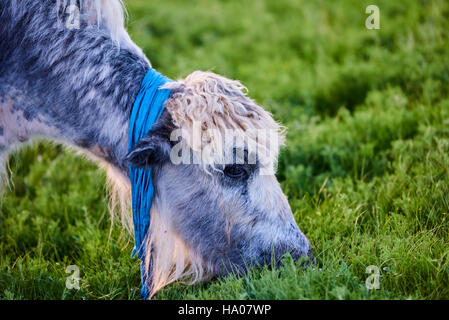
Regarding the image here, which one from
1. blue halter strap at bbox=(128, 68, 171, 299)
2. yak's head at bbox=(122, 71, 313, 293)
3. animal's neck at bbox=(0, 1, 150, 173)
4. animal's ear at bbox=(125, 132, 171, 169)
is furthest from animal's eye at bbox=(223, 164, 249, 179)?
animal's neck at bbox=(0, 1, 150, 173)

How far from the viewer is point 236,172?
10.2ft

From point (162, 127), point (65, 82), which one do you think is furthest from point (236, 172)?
point (65, 82)

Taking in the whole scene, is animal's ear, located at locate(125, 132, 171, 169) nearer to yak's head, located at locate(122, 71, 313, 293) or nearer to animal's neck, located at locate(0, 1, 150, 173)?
yak's head, located at locate(122, 71, 313, 293)

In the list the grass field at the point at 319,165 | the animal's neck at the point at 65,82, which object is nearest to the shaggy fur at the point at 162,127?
the animal's neck at the point at 65,82

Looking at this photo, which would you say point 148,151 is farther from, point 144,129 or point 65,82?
point 65,82

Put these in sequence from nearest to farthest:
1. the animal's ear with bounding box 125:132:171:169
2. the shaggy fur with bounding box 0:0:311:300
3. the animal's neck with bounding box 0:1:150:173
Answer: the animal's ear with bounding box 125:132:171:169
the shaggy fur with bounding box 0:0:311:300
the animal's neck with bounding box 0:1:150:173

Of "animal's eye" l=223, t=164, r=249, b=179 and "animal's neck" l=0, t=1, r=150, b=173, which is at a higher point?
"animal's neck" l=0, t=1, r=150, b=173

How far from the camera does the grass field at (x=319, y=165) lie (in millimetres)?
3273

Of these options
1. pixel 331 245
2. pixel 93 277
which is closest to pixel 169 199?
pixel 93 277

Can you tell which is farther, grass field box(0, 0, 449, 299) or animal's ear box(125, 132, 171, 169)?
grass field box(0, 0, 449, 299)

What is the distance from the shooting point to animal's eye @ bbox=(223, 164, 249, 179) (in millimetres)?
3096

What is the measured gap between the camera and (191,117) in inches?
119

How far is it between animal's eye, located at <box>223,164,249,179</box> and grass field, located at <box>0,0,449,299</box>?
61 centimetres

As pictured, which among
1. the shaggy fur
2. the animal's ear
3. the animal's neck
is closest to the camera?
the animal's ear
